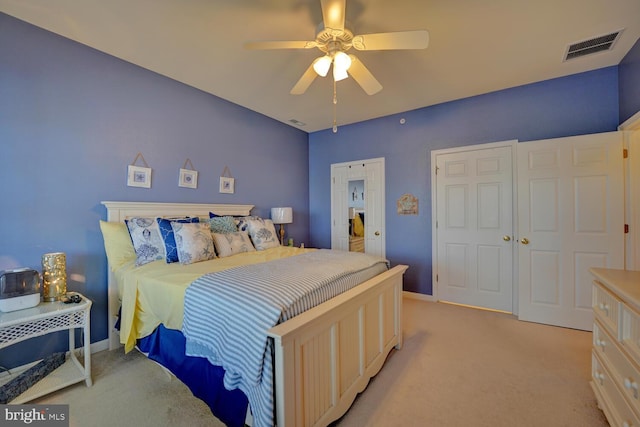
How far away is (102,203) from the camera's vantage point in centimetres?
239

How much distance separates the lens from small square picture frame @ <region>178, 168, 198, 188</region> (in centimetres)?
301

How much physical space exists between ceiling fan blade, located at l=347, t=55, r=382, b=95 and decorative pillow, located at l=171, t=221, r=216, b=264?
1891mm

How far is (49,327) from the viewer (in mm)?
1746

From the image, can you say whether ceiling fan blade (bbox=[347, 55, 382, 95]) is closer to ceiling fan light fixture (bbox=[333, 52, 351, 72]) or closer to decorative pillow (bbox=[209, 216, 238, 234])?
ceiling fan light fixture (bbox=[333, 52, 351, 72])

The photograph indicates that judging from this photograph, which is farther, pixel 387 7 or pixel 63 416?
pixel 387 7

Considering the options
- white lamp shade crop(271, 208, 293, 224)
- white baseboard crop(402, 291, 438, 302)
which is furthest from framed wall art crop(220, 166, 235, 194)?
white baseboard crop(402, 291, 438, 302)

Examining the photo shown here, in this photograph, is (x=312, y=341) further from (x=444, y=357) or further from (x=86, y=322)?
(x=86, y=322)

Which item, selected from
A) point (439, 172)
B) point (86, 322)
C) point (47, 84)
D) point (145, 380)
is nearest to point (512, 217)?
point (439, 172)

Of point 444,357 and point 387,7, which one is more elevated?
point 387,7

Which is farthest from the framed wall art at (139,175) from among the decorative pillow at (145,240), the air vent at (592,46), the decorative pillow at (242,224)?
the air vent at (592,46)

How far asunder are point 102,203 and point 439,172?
3.82 metres

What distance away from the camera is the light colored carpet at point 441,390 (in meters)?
1.59

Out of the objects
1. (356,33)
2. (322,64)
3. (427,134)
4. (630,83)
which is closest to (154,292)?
(322,64)

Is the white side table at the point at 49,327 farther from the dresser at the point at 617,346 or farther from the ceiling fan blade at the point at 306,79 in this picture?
the dresser at the point at 617,346
